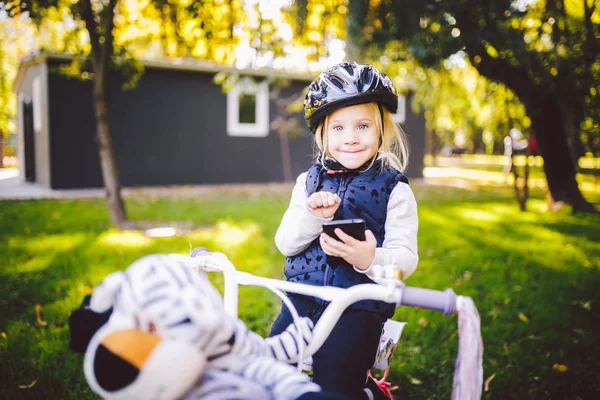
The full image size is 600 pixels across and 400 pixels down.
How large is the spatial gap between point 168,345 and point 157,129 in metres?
14.5

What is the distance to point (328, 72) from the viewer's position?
2.29m

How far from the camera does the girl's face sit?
2.17 metres

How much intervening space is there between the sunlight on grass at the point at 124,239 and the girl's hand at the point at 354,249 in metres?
5.17

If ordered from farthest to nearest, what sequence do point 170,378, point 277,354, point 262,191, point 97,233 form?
point 262,191
point 97,233
point 277,354
point 170,378

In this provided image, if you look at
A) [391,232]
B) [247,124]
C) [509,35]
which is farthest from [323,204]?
[247,124]

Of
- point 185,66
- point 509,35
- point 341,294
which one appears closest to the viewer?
point 341,294

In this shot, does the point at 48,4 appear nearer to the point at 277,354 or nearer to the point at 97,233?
the point at 97,233

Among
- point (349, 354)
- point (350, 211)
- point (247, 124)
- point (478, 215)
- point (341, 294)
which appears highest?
point (247, 124)

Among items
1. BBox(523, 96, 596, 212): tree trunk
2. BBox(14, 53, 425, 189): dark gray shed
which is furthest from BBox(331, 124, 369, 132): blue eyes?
BBox(14, 53, 425, 189): dark gray shed

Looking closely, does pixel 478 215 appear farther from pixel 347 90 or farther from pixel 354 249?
pixel 354 249

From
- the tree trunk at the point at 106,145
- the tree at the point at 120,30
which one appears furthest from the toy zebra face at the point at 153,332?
the tree trunk at the point at 106,145

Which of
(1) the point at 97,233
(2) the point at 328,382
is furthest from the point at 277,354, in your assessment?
(1) the point at 97,233

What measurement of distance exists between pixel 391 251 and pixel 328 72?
0.97 m

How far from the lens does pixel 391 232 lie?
6.72 feet
